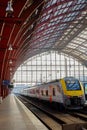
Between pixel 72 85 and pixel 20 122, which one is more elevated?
pixel 72 85

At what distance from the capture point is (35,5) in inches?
953

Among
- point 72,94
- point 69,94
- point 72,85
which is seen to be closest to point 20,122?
point 69,94

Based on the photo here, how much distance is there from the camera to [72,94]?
2831cm

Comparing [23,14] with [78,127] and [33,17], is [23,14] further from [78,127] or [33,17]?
[78,127]

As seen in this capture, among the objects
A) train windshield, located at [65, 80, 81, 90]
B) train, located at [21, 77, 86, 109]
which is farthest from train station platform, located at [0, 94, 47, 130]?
train windshield, located at [65, 80, 81, 90]

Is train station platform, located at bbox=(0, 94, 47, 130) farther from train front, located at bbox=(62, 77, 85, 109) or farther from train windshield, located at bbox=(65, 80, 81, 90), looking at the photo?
train windshield, located at bbox=(65, 80, 81, 90)

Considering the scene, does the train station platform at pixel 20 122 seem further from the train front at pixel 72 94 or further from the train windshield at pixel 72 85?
the train windshield at pixel 72 85

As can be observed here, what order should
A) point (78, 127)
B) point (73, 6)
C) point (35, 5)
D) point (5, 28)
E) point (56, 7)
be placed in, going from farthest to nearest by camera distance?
point (73, 6)
point (56, 7)
point (5, 28)
point (35, 5)
point (78, 127)

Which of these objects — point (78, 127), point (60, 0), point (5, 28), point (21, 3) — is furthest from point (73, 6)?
point (78, 127)

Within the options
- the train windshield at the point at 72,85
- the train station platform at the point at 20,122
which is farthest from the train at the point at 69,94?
the train station platform at the point at 20,122

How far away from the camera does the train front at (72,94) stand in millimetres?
27750

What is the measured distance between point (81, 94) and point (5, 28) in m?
9.00

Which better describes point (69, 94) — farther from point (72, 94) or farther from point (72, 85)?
point (72, 85)

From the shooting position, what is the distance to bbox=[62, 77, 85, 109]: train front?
91.0 ft
